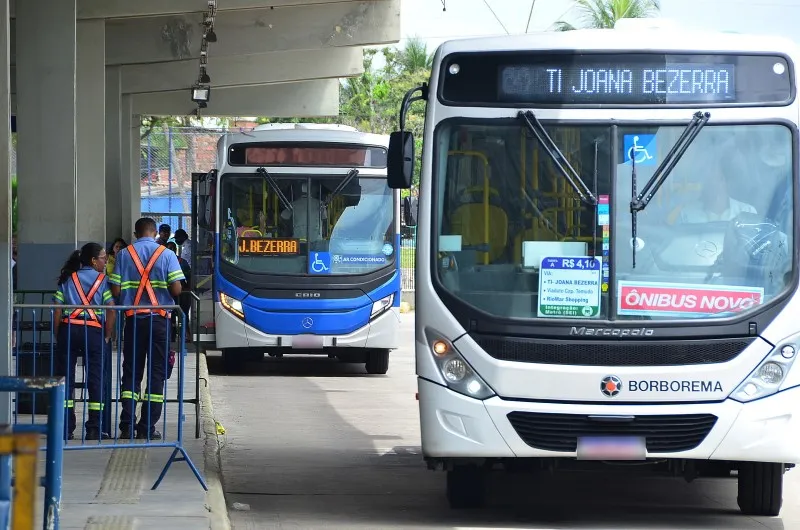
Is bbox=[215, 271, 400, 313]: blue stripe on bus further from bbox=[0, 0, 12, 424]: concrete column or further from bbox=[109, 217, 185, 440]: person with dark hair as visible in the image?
bbox=[0, 0, 12, 424]: concrete column

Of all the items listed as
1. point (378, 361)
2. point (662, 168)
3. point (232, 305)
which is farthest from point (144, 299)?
point (378, 361)

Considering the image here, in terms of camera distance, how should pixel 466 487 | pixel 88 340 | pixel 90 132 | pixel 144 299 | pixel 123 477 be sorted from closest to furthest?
pixel 466 487, pixel 123 477, pixel 88 340, pixel 144 299, pixel 90 132

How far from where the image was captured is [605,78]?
9.08 m

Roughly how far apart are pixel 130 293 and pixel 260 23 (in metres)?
19.8

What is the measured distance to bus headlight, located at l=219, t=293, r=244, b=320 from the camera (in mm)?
19281

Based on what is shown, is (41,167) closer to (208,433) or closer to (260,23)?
(208,433)

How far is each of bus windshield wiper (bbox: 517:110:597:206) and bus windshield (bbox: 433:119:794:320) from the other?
0.11 ft

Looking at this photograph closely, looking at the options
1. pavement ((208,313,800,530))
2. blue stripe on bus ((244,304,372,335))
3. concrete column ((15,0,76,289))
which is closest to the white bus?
pavement ((208,313,800,530))

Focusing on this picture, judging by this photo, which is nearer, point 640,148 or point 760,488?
point 640,148

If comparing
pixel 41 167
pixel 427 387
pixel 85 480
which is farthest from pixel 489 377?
pixel 41 167

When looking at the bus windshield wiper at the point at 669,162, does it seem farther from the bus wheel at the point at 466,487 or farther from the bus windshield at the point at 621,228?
the bus wheel at the point at 466,487

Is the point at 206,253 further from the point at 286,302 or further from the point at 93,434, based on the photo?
the point at 93,434

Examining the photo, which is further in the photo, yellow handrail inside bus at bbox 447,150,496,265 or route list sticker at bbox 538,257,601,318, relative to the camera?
yellow handrail inside bus at bbox 447,150,496,265

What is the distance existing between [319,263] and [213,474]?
30.3ft
